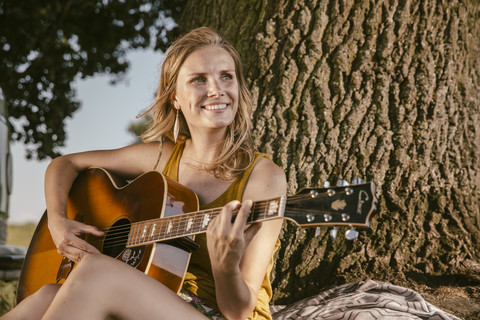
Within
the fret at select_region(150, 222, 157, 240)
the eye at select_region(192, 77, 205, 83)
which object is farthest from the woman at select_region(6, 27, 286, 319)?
the fret at select_region(150, 222, 157, 240)

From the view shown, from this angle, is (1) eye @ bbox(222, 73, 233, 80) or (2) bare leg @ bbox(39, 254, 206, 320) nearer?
(2) bare leg @ bbox(39, 254, 206, 320)

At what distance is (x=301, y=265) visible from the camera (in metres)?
2.81

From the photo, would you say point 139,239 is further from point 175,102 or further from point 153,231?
point 175,102

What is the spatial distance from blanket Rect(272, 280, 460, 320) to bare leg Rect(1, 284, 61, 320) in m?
1.10

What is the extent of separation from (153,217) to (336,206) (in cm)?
86

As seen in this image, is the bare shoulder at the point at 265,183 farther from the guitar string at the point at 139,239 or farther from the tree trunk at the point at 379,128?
the tree trunk at the point at 379,128

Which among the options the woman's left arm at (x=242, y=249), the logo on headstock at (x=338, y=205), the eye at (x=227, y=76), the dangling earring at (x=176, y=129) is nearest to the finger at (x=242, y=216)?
the woman's left arm at (x=242, y=249)

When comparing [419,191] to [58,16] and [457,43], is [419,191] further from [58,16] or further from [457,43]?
[58,16]

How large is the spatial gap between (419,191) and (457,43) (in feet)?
3.08

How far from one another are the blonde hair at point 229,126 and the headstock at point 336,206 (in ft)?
2.14

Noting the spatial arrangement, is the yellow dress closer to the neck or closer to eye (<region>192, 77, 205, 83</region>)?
the neck

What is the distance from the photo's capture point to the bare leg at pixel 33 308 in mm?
2074

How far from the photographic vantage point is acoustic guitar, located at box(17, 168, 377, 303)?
1696 mm

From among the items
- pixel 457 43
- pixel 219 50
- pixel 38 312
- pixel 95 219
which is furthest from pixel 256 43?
pixel 38 312
